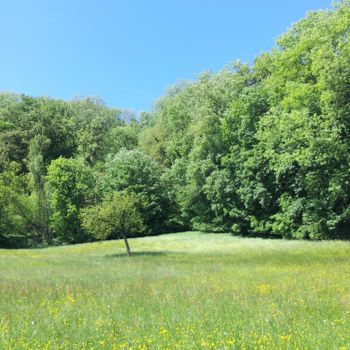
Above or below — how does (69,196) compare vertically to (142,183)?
below

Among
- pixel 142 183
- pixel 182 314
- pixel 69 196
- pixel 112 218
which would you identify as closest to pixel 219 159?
pixel 142 183

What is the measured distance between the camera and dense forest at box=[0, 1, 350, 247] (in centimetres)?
3519

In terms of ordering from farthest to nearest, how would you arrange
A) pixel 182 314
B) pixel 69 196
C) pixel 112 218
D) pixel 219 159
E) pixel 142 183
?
pixel 142 183
pixel 69 196
pixel 219 159
pixel 112 218
pixel 182 314

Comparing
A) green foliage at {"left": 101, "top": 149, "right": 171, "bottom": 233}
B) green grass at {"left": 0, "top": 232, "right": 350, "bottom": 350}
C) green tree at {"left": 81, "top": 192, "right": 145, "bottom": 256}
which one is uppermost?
green foliage at {"left": 101, "top": 149, "right": 171, "bottom": 233}

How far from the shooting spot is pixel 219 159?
2290 inches

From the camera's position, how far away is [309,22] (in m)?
41.7

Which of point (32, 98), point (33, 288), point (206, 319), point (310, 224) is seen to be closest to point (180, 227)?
point (310, 224)

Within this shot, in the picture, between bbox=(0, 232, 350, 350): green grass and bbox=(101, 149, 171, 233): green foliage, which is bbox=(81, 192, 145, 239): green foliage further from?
bbox=(101, 149, 171, 233): green foliage

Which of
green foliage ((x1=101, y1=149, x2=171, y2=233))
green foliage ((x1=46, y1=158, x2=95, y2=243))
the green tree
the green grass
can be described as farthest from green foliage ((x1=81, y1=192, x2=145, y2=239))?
green foliage ((x1=46, y1=158, x2=95, y2=243))

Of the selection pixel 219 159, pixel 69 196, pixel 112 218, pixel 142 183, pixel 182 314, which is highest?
pixel 219 159

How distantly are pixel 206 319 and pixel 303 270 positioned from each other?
11.9m

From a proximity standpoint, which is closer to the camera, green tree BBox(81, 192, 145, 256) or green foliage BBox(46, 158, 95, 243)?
green tree BBox(81, 192, 145, 256)

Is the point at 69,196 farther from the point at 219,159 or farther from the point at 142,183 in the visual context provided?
the point at 219,159

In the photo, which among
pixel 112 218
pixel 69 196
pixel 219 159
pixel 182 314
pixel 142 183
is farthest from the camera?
pixel 142 183
